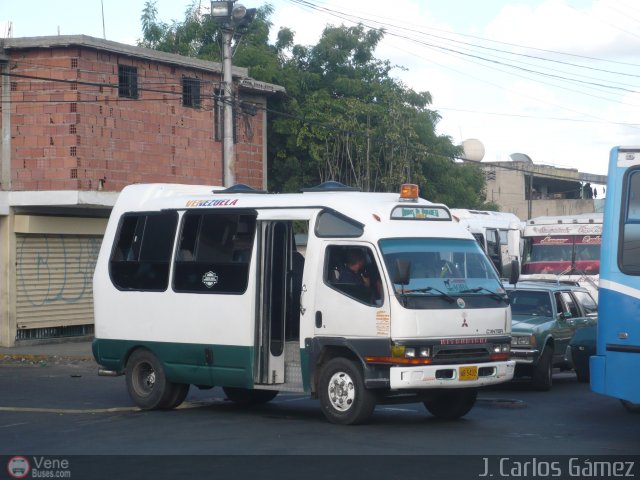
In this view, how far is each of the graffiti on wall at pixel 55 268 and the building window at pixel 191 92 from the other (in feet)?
13.9

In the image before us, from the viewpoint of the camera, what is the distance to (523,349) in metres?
16.9

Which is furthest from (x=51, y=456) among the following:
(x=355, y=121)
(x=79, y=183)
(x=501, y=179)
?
(x=501, y=179)

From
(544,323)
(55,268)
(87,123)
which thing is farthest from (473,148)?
(544,323)

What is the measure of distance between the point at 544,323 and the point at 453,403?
15.3 feet

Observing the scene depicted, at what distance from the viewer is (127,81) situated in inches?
1019

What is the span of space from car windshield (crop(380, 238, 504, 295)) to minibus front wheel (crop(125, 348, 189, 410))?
384 centimetres

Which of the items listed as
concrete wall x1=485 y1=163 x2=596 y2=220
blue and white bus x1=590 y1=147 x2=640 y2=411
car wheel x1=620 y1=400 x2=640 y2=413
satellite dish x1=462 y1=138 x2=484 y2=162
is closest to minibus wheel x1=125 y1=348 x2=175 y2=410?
blue and white bus x1=590 y1=147 x2=640 y2=411

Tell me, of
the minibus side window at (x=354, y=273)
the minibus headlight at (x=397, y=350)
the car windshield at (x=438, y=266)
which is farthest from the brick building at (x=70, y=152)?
the minibus headlight at (x=397, y=350)

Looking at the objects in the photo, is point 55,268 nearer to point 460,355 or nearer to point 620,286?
point 460,355

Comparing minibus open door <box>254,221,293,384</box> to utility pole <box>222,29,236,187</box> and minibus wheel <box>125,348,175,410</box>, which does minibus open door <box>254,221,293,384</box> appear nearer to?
minibus wheel <box>125,348,175,410</box>

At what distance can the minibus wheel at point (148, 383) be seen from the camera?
14.4 metres

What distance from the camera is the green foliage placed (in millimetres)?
39750

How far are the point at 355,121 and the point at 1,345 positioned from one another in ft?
60.2

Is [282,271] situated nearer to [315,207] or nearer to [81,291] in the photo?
[315,207]
